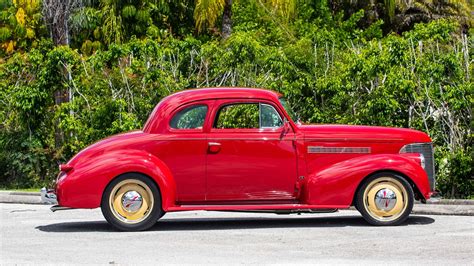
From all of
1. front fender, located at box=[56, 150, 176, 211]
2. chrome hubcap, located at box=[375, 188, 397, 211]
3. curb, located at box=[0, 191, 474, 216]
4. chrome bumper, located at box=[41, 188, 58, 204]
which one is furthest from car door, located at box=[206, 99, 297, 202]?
curb, located at box=[0, 191, 474, 216]

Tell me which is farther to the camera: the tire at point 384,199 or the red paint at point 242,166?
the tire at point 384,199

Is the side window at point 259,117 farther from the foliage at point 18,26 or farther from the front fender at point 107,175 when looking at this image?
the foliage at point 18,26

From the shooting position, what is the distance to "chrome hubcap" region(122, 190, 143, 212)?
11820mm

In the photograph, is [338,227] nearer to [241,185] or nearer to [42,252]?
[241,185]

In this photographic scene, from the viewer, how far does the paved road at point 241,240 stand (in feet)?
32.0

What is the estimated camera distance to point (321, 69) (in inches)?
691

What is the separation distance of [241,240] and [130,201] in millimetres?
1558

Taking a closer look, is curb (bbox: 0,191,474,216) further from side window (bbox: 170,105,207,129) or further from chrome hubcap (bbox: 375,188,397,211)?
side window (bbox: 170,105,207,129)

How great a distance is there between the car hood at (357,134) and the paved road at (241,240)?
1069 mm

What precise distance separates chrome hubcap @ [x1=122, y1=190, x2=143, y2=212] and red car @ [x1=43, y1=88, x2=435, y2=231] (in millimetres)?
12

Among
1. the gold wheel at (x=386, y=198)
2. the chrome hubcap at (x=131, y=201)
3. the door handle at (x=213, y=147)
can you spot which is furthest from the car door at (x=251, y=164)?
the gold wheel at (x=386, y=198)

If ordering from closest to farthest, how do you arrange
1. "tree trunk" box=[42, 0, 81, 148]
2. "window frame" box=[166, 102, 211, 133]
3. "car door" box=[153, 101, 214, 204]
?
"car door" box=[153, 101, 214, 204], "window frame" box=[166, 102, 211, 133], "tree trunk" box=[42, 0, 81, 148]

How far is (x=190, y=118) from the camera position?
12203 millimetres

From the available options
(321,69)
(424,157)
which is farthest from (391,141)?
(321,69)
